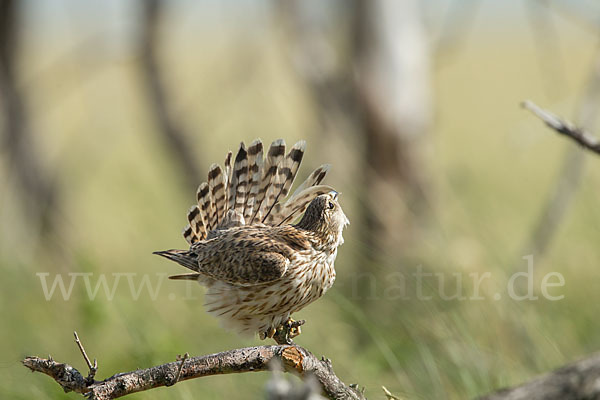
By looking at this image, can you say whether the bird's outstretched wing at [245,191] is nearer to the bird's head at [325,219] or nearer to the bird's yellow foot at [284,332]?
the bird's head at [325,219]

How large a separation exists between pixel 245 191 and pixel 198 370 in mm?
1395

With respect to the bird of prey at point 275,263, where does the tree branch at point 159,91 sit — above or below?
above

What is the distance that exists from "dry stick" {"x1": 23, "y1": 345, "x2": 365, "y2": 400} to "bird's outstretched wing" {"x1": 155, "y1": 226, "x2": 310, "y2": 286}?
64 cm

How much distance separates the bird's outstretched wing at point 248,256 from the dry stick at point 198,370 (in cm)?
64

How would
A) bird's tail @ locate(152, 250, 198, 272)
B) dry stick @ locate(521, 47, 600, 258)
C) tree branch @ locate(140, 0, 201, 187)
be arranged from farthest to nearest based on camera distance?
tree branch @ locate(140, 0, 201, 187) → dry stick @ locate(521, 47, 600, 258) → bird's tail @ locate(152, 250, 198, 272)

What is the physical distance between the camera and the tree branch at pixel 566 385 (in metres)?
1.18

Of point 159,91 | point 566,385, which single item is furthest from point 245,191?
point 159,91

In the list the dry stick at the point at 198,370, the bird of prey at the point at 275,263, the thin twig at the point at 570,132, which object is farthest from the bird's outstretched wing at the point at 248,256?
the thin twig at the point at 570,132

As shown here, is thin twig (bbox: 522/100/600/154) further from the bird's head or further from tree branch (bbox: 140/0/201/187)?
tree branch (bbox: 140/0/201/187)

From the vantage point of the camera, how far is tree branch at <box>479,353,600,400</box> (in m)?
1.18

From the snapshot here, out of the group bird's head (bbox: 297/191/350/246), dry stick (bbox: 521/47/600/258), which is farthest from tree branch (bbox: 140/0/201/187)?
bird's head (bbox: 297/191/350/246)

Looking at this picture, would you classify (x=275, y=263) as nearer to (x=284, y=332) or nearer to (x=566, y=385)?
(x=284, y=332)

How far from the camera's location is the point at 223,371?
1.54 m

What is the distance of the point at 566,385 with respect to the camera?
1.21 meters
